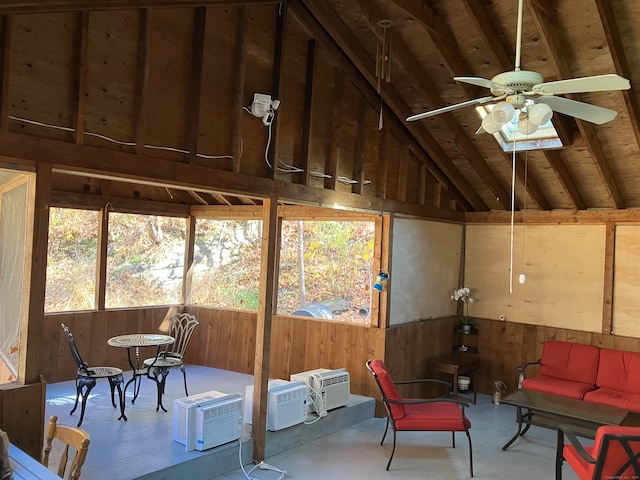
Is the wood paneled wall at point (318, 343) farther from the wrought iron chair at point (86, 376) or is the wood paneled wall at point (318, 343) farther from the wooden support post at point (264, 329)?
the wooden support post at point (264, 329)

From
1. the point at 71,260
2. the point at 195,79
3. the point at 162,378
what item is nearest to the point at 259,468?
the point at 162,378

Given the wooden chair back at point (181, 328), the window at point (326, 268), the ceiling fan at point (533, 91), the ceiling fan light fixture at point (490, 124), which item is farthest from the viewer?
the wooden chair back at point (181, 328)

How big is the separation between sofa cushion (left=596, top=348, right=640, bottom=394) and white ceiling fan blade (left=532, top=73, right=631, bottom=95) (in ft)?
14.3

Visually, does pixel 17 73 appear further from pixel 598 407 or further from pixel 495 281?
pixel 495 281

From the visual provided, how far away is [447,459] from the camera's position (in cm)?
492

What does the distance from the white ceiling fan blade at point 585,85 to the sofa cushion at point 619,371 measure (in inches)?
171

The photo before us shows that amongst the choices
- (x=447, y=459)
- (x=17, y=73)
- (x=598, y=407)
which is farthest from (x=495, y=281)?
(x=17, y=73)

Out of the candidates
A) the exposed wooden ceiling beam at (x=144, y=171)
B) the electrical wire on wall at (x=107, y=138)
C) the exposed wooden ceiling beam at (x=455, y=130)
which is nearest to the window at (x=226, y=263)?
the exposed wooden ceiling beam at (x=144, y=171)

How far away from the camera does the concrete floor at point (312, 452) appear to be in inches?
160

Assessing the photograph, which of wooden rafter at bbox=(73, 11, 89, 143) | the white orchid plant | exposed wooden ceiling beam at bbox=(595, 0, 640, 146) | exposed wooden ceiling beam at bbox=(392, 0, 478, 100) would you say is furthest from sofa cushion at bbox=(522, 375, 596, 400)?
wooden rafter at bbox=(73, 11, 89, 143)

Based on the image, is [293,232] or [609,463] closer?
[609,463]

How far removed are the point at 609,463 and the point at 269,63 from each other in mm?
4100

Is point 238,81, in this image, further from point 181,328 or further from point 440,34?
point 181,328

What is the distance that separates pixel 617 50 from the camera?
14.3 ft
